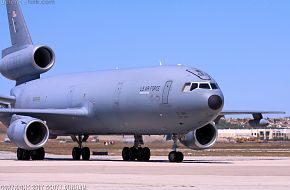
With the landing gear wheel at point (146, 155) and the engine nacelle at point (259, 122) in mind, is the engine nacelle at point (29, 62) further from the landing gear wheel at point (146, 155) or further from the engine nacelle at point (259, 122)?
the engine nacelle at point (259, 122)

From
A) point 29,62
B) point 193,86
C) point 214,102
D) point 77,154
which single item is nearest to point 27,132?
point 77,154

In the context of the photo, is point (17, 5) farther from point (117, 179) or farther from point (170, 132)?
point (117, 179)

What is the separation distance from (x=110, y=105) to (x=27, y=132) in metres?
4.47

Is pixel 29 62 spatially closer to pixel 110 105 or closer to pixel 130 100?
pixel 110 105

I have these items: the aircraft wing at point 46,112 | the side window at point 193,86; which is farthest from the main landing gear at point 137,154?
the side window at point 193,86

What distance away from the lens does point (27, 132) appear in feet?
128

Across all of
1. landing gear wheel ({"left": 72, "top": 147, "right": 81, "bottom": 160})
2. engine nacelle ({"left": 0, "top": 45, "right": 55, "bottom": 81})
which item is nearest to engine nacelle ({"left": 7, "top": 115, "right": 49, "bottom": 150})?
landing gear wheel ({"left": 72, "top": 147, "right": 81, "bottom": 160})

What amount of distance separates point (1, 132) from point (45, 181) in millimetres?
93793

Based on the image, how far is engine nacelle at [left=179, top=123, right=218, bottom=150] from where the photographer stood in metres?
38.1

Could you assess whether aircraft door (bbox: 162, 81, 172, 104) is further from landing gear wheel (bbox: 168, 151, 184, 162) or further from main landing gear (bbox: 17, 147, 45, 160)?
main landing gear (bbox: 17, 147, 45, 160)

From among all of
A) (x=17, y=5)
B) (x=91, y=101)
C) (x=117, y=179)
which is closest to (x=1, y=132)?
(x=17, y=5)

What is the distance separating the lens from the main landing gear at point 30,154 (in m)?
40.4

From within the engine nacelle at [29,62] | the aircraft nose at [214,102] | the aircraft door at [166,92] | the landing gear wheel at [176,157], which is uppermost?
the engine nacelle at [29,62]

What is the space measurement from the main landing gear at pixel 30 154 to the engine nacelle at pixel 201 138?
25.7 ft
